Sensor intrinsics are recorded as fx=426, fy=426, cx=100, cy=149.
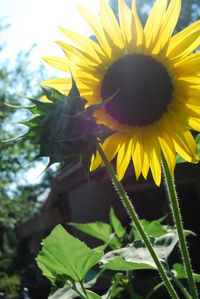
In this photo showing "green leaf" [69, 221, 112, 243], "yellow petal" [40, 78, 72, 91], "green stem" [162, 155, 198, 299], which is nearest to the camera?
"green stem" [162, 155, 198, 299]

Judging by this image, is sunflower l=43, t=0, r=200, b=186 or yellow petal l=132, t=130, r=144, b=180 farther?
yellow petal l=132, t=130, r=144, b=180

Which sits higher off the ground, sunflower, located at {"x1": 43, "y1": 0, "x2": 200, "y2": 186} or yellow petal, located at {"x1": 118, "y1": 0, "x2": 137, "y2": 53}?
yellow petal, located at {"x1": 118, "y1": 0, "x2": 137, "y2": 53}

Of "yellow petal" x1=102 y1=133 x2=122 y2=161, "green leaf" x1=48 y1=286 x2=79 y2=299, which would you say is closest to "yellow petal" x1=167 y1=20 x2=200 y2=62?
"yellow petal" x1=102 y1=133 x2=122 y2=161

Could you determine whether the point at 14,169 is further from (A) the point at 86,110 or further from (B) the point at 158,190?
(A) the point at 86,110

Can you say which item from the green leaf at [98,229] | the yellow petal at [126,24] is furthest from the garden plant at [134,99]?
the green leaf at [98,229]

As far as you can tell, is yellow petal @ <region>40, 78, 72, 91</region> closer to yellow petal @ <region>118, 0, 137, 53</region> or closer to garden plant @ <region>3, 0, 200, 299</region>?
garden plant @ <region>3, 0, 200, 299</region>

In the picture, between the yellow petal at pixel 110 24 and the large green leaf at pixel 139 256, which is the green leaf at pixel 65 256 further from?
the yellow petal at pixel 110 24

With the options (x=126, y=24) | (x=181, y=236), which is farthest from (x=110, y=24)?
(x=181, y=236)
